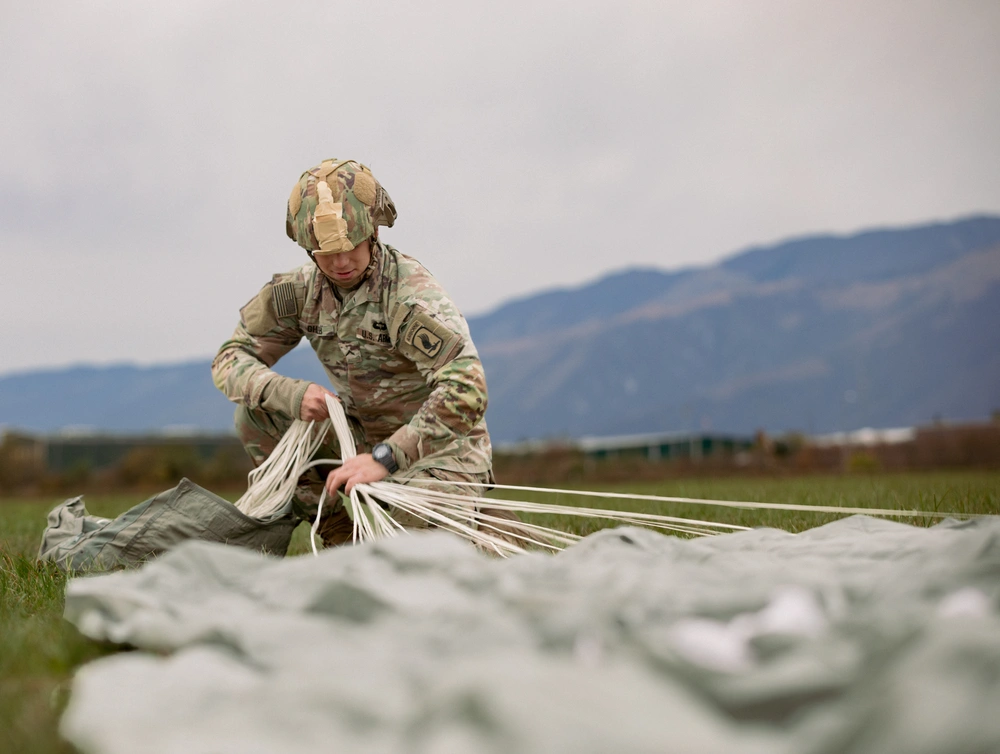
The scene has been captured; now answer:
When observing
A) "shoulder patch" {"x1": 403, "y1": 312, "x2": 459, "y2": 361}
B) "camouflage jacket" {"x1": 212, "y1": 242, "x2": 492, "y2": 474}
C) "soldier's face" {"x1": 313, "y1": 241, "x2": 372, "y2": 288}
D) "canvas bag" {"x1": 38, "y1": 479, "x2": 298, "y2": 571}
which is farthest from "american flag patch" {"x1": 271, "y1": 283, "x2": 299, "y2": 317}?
"canvas bag" {"x1": 38, "y1": 479, "x2": 298, "y2": 571}

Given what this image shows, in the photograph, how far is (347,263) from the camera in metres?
3.45

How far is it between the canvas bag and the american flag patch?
32.6 inches

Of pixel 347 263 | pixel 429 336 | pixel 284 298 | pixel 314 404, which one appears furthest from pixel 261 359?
pixel 429 336

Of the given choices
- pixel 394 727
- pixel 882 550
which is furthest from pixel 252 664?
pixel 882 550

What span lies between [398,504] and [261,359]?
47.5 inches

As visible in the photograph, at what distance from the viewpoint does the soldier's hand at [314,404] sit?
3.62m

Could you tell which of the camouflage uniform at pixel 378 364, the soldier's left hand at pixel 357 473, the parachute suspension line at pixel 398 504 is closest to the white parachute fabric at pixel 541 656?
the parachute suspension line at pixel 398 504

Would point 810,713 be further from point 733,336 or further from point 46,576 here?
point 733,336

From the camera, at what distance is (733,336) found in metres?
157

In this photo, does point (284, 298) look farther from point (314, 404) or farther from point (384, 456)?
point (384, 456)

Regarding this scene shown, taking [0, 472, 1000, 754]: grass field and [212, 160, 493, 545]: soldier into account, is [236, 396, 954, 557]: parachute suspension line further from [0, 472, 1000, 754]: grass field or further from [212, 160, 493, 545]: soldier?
[0, 472, 1000, 754]: grass field

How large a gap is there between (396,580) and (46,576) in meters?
1.74

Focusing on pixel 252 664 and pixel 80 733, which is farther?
pixel 252 664

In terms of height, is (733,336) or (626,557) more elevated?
Answer: (733,336)
